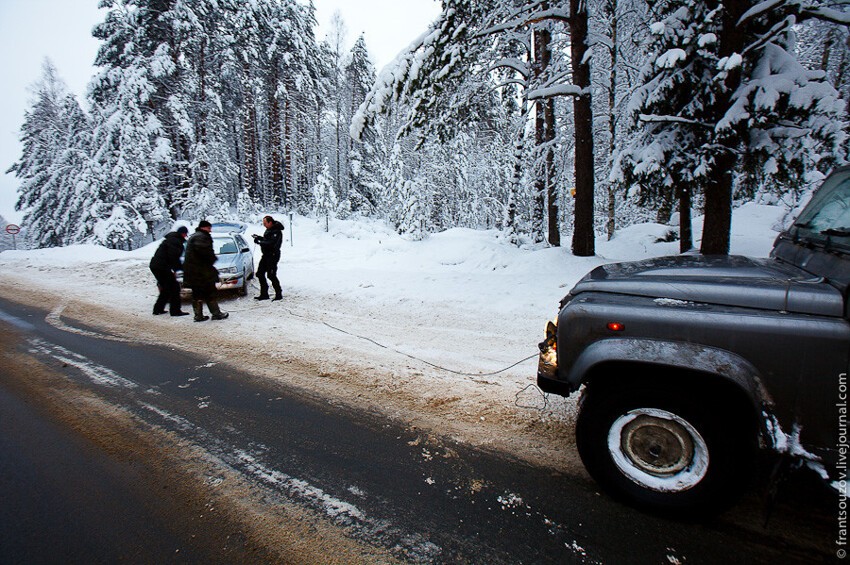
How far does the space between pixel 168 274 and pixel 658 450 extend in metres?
8.84

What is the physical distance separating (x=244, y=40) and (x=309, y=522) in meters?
30.8

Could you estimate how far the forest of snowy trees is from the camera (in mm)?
7508

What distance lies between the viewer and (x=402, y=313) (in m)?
7.64

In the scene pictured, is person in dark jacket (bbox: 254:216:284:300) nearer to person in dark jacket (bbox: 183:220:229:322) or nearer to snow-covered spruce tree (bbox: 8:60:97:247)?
person in dark jacket (bbox: 183:220:229:322)

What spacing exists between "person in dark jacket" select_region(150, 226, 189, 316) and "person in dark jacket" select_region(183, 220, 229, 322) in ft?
2.40

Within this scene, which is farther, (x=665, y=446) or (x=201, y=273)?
(x=201, y=273)

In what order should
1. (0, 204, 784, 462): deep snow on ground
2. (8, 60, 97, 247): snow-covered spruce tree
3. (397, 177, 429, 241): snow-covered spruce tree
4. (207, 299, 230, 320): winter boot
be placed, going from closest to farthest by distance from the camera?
(0, 204, 784, 462): deep snow on ground, (207, 299, 230, 320): winter boot, (397, 177, 429, 241): snow-covered spruce tree, (8, 60, 97, 247): snow-covered spruce tree

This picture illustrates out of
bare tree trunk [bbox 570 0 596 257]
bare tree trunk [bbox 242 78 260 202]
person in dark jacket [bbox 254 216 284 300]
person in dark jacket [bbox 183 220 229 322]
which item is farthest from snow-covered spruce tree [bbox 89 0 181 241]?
bare tree trunk [bbox 570 0 596 257]

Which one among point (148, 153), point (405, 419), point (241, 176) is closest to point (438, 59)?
point (405, 419)

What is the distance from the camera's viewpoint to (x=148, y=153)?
21297mm

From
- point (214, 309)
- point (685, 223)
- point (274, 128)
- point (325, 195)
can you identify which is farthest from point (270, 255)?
point (274, 128)

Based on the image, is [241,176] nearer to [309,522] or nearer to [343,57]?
[343,57]

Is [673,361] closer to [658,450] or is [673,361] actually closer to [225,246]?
[658,450]

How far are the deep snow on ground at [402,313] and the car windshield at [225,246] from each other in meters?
1.48
